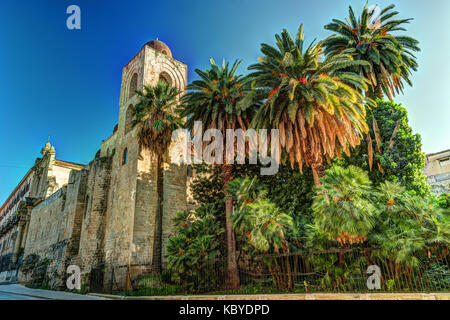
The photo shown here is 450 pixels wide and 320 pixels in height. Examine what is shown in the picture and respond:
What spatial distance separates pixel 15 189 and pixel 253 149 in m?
56.8

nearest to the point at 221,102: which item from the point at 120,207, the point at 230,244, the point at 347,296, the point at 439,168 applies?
the point at 230,244

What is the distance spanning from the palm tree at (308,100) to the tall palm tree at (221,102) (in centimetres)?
212

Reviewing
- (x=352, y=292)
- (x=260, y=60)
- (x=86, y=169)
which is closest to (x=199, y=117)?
(x=260, y=60)

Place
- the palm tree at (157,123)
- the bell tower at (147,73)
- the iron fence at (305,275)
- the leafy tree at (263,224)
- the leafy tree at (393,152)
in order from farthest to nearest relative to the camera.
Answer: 1. the bell tower at (147,73)
2. the palm tree at (157,123)
3. the leafy tree at (393,152)
4. the leafy tree at (263,224)
5. the iron fence at (305,275)

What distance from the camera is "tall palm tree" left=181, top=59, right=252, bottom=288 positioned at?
53.1 feet

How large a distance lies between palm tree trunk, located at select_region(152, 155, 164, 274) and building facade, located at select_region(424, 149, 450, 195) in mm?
27953

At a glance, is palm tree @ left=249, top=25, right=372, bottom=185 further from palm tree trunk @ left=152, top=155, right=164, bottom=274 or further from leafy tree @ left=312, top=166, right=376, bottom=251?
palm tree trunk @ left=152, top=155, right=164, bottom=274

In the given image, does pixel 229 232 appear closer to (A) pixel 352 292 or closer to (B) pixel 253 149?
(B) pixel 253 149

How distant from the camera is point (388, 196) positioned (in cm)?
1073

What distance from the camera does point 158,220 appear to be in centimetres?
1962

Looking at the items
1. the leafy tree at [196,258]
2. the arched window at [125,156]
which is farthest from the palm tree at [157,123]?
the leafy tree at [196,258]

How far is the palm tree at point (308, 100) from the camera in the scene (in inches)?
511

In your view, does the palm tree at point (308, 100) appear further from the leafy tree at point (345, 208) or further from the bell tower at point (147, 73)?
the bell tower at point (147, 73)
